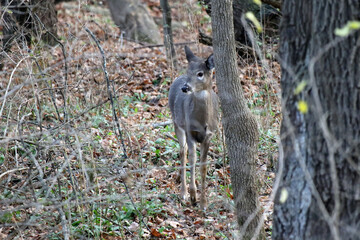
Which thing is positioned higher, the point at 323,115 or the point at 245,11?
the point at 245,11

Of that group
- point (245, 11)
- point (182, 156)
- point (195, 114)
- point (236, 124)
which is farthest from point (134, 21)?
point (236, 124)

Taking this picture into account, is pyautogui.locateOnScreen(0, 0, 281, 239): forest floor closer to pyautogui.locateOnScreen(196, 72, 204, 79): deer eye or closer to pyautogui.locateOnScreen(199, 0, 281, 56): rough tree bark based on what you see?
pyautogui.locateOnScreen(199, 0, 281, 56): rough tree bark

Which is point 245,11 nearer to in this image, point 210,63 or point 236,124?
point 210,63

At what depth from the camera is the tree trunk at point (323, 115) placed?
10.4ft

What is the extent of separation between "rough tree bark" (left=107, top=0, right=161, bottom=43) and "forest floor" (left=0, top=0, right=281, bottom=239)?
1.75 meters

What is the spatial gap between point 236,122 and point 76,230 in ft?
6.99

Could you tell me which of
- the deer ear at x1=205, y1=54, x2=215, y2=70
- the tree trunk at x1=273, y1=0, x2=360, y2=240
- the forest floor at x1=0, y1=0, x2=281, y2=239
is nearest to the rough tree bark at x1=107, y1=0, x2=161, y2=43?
the forest floor at x1=0, y1=0, x2=281, y2=239

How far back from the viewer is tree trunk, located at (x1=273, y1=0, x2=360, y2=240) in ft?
10.4

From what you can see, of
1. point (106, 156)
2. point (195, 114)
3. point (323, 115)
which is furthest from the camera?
point (195, 114)

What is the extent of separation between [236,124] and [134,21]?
1006cm

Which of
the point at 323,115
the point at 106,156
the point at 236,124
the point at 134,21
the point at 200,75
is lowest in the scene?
the point at 106,156

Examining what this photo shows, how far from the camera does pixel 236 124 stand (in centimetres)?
493

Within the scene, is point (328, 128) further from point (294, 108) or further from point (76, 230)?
point (76, 230)

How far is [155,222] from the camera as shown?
5.89 m
